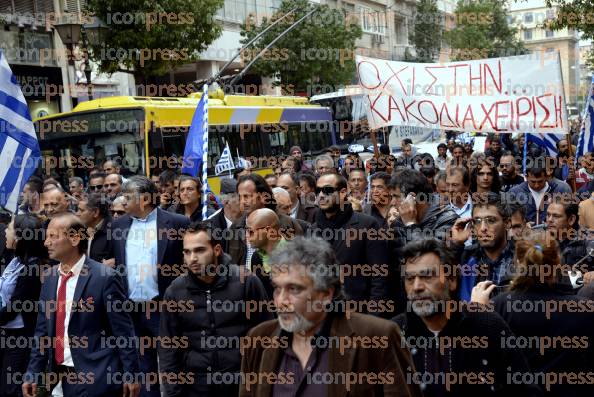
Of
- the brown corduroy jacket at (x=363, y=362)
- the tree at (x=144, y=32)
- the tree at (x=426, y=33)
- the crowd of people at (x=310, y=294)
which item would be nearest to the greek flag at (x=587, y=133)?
the crowd of people at (x=310, y=294)

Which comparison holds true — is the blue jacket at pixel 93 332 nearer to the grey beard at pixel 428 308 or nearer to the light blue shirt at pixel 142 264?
the light blue shirt at pixel 142 264

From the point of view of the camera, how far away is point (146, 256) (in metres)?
6.73

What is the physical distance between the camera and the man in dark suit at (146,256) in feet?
22.0

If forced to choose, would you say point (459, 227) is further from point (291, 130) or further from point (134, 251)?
point (291, 130)

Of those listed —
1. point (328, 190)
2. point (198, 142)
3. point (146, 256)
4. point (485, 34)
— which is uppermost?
point (485, 34)

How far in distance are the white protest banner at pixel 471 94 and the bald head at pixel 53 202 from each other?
15.1 feet

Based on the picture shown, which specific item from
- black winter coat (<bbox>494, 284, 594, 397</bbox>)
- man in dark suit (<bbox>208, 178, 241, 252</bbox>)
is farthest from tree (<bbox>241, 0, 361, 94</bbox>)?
black winter coat (<bbox>494, 284, 594, 397</bbox>)

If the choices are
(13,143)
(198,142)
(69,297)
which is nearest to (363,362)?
(69,297)

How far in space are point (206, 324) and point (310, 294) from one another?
1548 millimetres

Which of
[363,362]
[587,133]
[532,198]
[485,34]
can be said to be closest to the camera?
[363,362]

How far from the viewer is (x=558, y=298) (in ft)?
13.1

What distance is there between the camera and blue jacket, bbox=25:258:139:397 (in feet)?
16.8

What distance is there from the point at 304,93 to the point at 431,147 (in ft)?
26.0

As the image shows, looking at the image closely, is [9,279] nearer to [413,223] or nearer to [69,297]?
[69,297]
